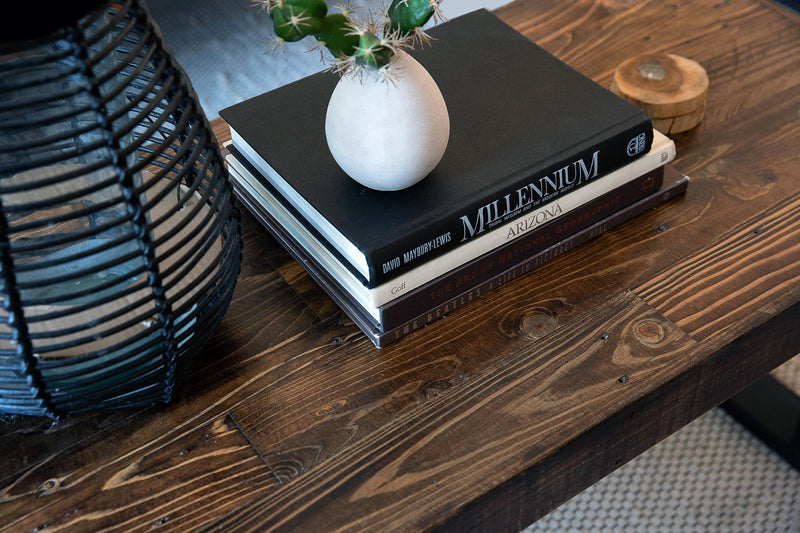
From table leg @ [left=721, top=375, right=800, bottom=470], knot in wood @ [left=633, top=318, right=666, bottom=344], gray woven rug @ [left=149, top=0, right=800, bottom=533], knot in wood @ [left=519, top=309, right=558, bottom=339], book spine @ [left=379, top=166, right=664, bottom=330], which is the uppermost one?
book spine @ [left=379, top=166, right=664, bottom=330]

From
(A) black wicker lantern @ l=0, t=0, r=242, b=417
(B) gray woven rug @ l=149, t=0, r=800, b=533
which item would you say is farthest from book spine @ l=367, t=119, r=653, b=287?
(B) gray woven rug @ l=149, t=0, r=800, b=533

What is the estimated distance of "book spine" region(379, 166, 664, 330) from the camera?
660 millimetres

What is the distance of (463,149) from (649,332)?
0.70 feet

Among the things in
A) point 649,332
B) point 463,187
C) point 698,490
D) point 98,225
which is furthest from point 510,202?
point 698,490

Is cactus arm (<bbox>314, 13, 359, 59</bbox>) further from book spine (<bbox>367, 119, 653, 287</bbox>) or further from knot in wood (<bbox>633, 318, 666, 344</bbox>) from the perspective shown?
knot in wood (<bbox>633, 318, 666, 344</bbox>)

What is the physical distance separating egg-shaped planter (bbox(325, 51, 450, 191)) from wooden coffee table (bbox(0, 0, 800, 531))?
14 cm

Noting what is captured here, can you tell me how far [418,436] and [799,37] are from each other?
698 millimetres

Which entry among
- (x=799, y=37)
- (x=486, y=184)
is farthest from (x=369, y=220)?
(x=799, y=37)

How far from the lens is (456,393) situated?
632 millimetres

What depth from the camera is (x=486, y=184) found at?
0.66 m

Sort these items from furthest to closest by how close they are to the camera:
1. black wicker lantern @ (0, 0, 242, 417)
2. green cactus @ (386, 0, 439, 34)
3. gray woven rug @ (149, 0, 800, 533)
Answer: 1. gray woven rug @ (149, 0, 800, 533)
2. green cactus @ (386, 0, 439, 34)
3. black wicker lantern @ (0, 0, 242, 417)

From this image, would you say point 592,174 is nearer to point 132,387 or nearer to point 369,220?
point 369,220

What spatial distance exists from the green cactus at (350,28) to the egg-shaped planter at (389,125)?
0.02 metres

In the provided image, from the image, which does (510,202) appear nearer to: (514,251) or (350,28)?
(514,251)
